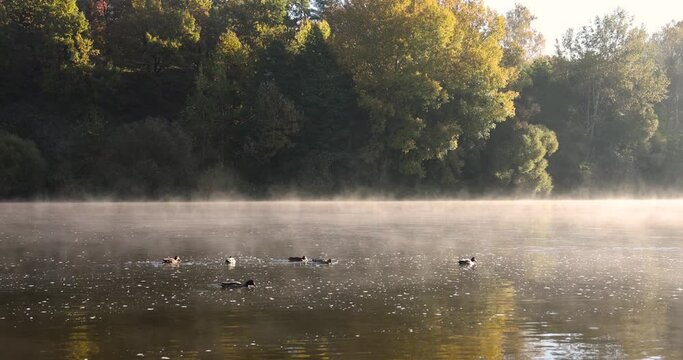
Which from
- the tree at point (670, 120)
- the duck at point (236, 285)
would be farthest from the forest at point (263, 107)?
the duck at point (236, 285)

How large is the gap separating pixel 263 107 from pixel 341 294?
69419 mm

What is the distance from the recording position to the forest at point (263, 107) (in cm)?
8988

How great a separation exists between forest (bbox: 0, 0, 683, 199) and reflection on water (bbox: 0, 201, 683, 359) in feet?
133

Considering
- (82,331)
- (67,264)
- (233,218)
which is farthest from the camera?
(233,218)

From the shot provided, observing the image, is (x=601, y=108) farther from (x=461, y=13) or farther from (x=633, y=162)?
(x=461, y=13)

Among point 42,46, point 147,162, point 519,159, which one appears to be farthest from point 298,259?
point 42,46

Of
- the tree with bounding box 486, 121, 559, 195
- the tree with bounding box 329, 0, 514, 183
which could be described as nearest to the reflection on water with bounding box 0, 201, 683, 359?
the tree with bounding box 329, 0, 514, 183

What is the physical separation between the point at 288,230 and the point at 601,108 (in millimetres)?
76432

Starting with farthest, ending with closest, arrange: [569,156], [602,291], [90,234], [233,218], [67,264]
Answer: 1. [569,156]
2. [233,218]
3. [90,234]
4. [67,264]
5. [602,291]

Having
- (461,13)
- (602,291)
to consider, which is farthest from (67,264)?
(461,13)

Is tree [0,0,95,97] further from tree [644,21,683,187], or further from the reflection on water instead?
tree [644,21,683,187]

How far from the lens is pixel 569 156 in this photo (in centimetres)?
11044

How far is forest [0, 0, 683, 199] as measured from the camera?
89.9 m

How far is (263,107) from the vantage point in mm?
92938
